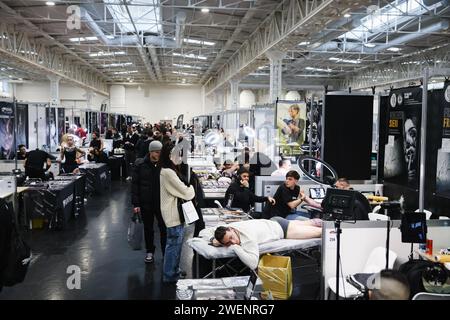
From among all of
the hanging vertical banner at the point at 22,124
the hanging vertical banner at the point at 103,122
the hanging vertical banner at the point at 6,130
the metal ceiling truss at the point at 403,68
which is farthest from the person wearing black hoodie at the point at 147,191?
the hanging vertical banner at the point at 103,122

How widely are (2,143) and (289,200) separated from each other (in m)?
6.12

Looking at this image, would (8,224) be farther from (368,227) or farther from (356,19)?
(356,19)

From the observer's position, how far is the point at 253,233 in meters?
4.45

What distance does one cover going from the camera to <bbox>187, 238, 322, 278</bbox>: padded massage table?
13.9 ft

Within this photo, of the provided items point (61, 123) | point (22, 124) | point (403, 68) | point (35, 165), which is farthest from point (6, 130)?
point (403, 68)

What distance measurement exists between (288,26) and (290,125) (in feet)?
7.59

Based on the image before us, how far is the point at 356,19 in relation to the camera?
11.7m

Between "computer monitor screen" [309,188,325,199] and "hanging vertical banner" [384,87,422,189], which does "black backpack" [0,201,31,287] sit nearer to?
"computer monitor screen" [309,188,325,199]

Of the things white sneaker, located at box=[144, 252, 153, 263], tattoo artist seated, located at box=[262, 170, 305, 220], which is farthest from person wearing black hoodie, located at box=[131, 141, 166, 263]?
tattoo artist seated, located at box=[262, 170, 305, 220]

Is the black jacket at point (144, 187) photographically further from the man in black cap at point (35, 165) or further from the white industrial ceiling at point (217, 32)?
the white industrial ceiling at point (217, 32)

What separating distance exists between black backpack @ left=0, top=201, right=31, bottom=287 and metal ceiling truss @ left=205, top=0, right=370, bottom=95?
221 inches

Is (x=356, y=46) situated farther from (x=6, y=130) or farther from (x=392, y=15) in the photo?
(x=6, y=130)

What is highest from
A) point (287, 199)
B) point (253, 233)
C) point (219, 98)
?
point (219, 98)
